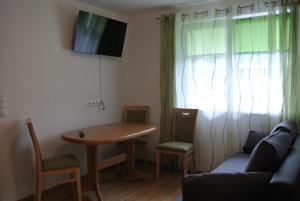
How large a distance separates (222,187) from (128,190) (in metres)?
2.16

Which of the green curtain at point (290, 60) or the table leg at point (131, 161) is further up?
the green curtain at point (290, 60)

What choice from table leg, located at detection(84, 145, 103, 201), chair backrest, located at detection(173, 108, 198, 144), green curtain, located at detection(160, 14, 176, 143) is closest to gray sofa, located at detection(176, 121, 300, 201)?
table leg, located at detection(84, 145, 103, 201)

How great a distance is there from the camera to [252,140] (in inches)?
132

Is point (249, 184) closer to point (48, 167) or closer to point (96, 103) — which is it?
point (48, 167)

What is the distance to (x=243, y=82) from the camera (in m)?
3.63

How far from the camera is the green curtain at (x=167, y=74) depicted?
418cm

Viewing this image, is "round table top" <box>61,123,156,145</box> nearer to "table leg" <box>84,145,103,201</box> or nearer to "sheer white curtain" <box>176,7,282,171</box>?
"table leg" <box>84,145,103,201</box>

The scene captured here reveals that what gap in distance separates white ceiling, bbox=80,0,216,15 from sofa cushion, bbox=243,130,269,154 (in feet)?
6.57

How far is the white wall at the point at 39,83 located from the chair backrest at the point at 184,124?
1.25 metres

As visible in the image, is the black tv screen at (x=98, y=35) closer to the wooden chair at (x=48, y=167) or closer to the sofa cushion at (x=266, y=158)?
the wooden chair at (x=48, y=167)

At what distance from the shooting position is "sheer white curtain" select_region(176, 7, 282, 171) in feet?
11.4

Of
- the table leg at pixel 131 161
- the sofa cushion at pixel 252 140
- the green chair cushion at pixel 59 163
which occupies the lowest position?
the table leg at pixel 131 161

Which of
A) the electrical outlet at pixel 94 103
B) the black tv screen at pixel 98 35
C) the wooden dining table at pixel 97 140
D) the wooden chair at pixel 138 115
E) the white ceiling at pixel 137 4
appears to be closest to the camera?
the wooden dining table at pixel 97 140

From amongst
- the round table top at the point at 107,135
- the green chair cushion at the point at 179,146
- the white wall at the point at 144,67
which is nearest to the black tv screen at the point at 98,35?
the white wall at the point at 144,67
